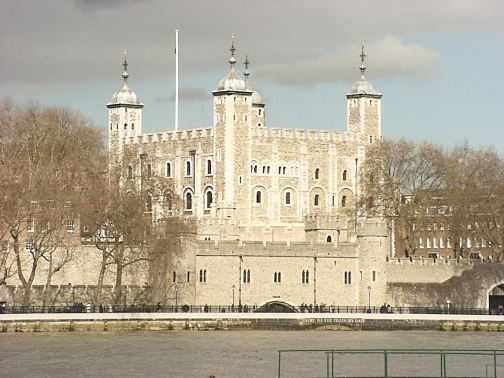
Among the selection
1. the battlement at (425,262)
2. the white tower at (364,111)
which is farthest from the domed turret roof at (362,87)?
the battlement at (425,262)

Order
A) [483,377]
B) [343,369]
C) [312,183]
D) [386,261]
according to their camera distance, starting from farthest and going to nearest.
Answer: [312,183] < [386,261] < [343,369] < [483,377]

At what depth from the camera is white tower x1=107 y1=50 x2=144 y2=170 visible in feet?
407

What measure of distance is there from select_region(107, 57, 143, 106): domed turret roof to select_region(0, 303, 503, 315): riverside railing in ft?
104

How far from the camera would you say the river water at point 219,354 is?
71000 millimetres

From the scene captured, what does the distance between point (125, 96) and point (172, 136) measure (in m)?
6.16

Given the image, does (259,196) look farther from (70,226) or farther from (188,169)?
(70,226)

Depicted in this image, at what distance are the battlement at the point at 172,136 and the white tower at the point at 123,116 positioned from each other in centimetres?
80

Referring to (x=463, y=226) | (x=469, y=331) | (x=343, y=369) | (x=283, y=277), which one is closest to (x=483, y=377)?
(x=343, y=369)

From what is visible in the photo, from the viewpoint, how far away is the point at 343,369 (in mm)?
71938

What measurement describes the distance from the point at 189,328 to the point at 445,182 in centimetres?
2698

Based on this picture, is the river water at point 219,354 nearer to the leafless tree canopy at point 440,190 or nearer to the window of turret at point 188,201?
the leafless tree canopy at point 440,190

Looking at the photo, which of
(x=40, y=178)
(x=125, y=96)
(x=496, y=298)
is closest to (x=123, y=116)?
(x=125, y=96)

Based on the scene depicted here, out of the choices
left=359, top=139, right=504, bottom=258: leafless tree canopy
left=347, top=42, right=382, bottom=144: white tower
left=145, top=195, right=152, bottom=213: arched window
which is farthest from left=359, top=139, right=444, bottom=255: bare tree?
left=145, top=195, right=152, bottom=213: arched window

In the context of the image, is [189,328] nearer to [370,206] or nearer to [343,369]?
[343,369]
